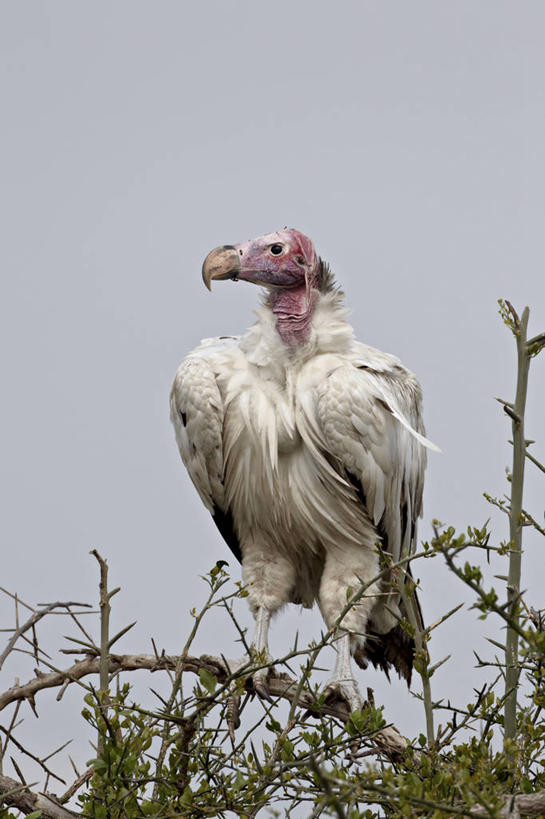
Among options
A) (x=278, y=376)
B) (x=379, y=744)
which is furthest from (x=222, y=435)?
(x=379, y=744)

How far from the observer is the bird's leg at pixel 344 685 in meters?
5.07

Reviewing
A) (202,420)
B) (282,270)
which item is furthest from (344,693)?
(282,270)

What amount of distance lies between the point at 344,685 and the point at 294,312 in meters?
1.71

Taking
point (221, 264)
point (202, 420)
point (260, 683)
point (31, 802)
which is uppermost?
point (221, 264)

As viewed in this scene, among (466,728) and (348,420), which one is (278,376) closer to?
(348,420)

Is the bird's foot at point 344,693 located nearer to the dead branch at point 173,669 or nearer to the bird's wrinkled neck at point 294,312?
the dead branch at point 173,669

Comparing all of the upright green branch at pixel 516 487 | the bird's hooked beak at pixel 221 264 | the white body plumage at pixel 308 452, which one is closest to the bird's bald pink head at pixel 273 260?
the bird's hooked beak at pixel 221 264

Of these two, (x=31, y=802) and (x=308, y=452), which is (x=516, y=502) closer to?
(x=31, y=802)

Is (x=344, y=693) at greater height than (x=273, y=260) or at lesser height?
lesser

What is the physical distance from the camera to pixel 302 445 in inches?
213

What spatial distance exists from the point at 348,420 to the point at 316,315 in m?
0.75

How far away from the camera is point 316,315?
5.70m

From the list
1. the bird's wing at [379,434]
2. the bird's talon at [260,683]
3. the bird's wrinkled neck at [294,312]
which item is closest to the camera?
the bird's talon at [260,683]

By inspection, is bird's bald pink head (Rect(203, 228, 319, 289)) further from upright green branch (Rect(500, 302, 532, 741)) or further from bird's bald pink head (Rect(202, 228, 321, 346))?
upright green branch (Rect(500, 302, 532, 741))
